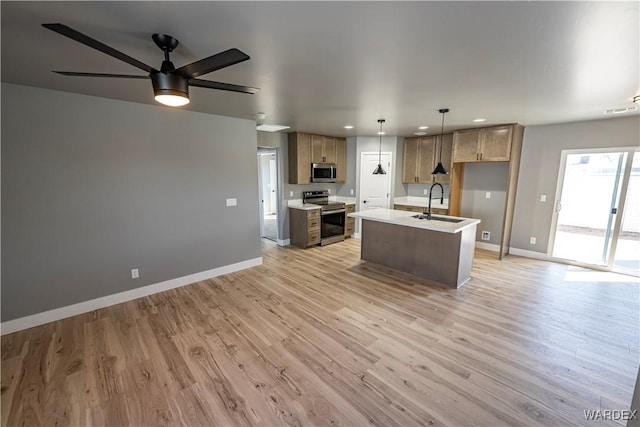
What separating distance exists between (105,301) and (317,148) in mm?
4504

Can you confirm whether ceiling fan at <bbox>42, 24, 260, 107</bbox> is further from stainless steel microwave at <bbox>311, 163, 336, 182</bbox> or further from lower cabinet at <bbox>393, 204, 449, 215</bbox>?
lower cabinet at <bbox>393, 204, 449, 215</bbox>

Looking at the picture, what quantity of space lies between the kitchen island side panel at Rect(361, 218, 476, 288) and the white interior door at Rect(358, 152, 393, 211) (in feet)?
5.92

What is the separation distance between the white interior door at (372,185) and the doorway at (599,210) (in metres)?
3.10

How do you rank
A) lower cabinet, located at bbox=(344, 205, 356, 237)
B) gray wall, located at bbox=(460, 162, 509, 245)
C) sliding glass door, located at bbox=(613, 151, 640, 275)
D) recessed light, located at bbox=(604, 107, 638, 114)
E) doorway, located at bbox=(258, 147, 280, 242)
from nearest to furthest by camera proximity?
1. recessed light, located at bbox=(604, 107, 638, 114)
2. sliding glass door, located at bbox=(613, 151, 640, 275)
3. gray wall, located at bbox=(460, 162, 509, 245)
4. lower cabinet, located at bbox=(344, 205, 356, 237)
5. doorway, located at bbox=(258, 147, 280, 242)

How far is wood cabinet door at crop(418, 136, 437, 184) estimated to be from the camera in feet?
19.1

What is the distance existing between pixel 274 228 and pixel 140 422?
221 inches

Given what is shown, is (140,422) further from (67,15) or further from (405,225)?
(405,225)

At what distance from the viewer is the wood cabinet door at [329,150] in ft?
19.5

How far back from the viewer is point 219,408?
1832 millimetres

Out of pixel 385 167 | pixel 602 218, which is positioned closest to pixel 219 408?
pixel 385 167

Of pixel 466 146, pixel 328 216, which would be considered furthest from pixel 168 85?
pixel 466 146

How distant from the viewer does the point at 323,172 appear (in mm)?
5996

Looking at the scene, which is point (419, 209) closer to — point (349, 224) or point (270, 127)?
point (349, 224)
